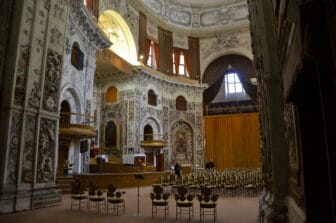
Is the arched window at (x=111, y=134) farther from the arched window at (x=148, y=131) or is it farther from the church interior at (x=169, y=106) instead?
the arched window at (x=148, y=131)

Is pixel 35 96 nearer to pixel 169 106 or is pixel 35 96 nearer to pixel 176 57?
pixel 169 106

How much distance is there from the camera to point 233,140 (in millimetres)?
26531

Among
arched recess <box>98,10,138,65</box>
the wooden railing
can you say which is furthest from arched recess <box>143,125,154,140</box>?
the wooden railing

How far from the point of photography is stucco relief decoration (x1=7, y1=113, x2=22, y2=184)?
8.50 metres

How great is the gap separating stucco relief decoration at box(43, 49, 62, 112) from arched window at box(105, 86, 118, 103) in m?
12.4

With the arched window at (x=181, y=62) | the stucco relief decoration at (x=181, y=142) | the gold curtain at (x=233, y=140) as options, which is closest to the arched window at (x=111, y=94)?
the stucco relief decoration at (x=181, y=142)

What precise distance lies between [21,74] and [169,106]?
17382 mm

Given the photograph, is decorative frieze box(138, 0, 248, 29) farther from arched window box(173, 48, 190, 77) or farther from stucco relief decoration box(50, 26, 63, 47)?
stucco relief decoration box(50, 26, 63, 47)

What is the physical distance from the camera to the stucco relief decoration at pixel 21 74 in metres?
8.91

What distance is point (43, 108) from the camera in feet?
32.2

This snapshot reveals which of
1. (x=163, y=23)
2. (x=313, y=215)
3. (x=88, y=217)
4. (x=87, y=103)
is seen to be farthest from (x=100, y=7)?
(x=313, y=215)

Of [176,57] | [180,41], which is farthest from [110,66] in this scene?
[180,41]

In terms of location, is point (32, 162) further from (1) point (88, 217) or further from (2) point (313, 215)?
(2) point (313, 215)

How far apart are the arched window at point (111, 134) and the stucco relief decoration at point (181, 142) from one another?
543 cm
